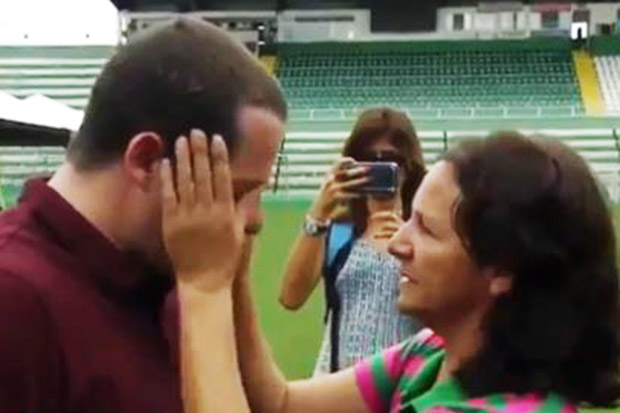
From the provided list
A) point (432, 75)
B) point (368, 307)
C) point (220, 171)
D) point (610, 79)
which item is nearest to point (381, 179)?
point (368, 307)

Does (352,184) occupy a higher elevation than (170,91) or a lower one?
lower

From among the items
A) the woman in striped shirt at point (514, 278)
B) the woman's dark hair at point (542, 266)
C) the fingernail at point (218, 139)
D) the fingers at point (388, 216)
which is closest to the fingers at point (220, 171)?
the fingernail at point (218, 139)

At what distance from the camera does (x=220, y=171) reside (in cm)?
186

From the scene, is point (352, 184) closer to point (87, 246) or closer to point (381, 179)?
point (381, 179)

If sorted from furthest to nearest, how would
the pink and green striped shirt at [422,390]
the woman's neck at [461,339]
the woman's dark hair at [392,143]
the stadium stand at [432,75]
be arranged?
the stadium stand at [432,75], the woman's dark hair at [392,143], the woman's neck at [461,339], the pink and green striped shirt at [422,390]

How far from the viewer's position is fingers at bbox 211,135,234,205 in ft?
6.03

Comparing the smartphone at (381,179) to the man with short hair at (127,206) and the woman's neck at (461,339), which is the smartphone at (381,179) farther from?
the man with short hair at (127,206)

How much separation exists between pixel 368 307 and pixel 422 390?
180cm

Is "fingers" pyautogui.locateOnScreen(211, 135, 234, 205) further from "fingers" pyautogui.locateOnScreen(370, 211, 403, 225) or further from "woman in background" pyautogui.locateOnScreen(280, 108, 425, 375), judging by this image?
"fingers" pyautogui.locateOnScreen(370, 211, 403, 225)

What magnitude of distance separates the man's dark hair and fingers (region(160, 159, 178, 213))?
2 cm

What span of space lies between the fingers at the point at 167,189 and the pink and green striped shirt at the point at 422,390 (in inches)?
21.2

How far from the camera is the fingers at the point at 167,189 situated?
1.83 m

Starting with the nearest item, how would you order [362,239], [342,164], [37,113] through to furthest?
[342,164] → [362,239] → [37,113]

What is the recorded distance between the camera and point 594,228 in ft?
7.24
